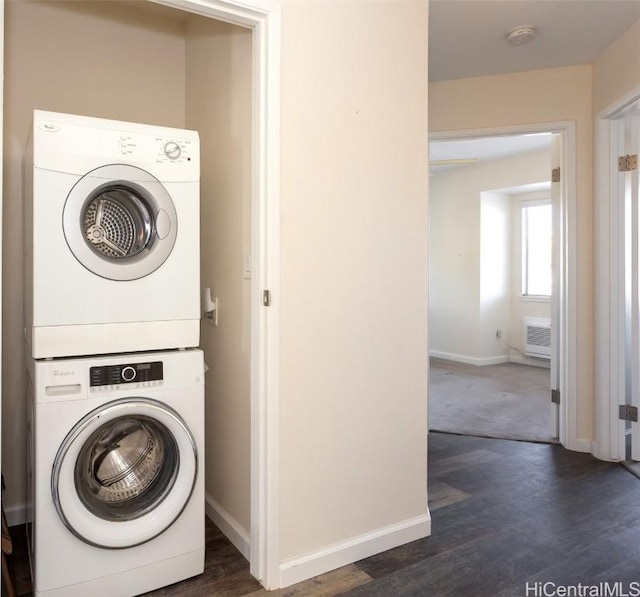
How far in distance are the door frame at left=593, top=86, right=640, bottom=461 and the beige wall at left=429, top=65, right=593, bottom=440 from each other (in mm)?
99

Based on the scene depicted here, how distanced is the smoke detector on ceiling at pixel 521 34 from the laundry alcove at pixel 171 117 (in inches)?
63.0

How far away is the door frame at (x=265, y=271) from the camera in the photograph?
1.87 metres

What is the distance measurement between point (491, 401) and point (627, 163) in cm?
232

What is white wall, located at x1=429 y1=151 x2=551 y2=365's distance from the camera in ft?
21.2

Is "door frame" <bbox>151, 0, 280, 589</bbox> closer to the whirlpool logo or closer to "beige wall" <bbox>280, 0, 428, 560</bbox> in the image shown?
"beige wall" <bbox>280, 0, 428, 560</bbox>

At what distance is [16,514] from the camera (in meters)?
Result: 2.39

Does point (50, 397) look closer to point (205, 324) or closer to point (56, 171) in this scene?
point (56, 171)

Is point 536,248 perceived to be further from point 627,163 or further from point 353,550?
point 353,550

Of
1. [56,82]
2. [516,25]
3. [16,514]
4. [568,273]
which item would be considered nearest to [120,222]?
[56,82]

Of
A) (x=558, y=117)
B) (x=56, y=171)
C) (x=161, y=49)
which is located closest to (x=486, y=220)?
(x=558, y=117)

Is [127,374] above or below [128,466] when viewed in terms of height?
above

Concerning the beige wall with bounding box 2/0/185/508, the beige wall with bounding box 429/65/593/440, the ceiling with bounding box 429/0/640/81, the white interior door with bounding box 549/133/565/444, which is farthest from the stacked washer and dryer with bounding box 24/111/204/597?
the white interior door with bounding box 549/133/565/444

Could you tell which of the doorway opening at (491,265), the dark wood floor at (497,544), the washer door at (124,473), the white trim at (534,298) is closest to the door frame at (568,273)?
the dark wood floor at (497,544)

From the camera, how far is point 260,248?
1887 millimetres
